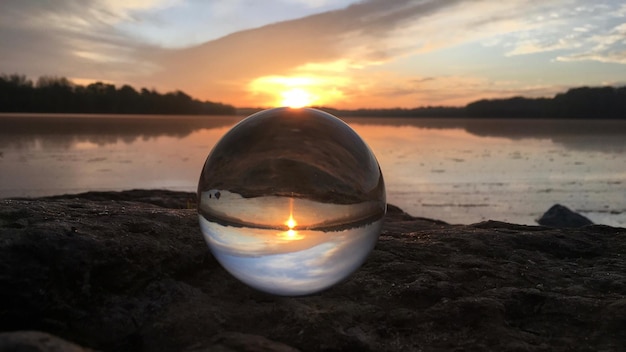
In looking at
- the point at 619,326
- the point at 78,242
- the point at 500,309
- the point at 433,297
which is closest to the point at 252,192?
the point at 78,242

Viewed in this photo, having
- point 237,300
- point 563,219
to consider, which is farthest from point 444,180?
point 237,300

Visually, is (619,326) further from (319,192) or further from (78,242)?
(78,242)

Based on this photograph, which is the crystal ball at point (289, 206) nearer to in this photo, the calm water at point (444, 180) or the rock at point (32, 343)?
the rock at point (32, 343)

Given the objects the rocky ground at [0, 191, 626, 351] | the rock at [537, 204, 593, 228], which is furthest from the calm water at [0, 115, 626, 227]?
the rocky ground at [0, 191, 626, 351]

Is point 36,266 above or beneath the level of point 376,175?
beneath

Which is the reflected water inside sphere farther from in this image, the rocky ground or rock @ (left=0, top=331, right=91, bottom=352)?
rock @ (left=0, top=331, right=91, bottom=352)

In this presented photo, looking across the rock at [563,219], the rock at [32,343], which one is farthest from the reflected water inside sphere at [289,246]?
the rock at [563,219]
